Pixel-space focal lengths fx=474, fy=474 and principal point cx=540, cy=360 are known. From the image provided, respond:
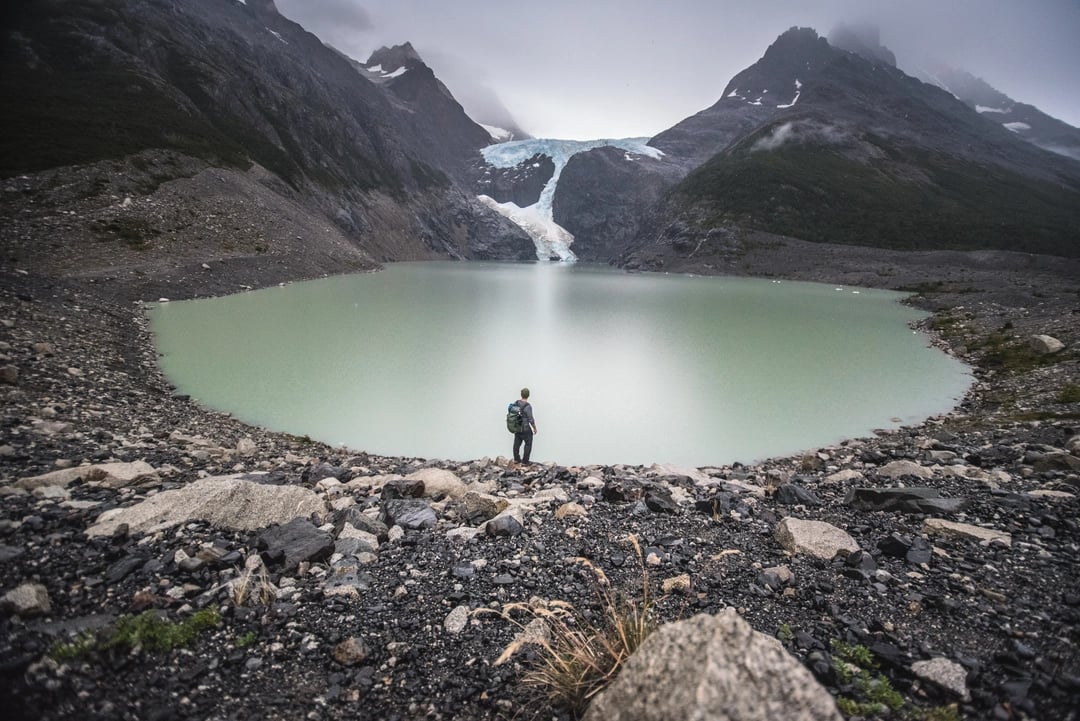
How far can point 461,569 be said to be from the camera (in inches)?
238

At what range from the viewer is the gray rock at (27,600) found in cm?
419

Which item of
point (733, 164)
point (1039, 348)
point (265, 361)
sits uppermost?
→ point (733, 164)

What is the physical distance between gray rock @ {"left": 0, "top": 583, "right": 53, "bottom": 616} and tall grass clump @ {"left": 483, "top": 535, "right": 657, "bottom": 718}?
4.17 meters

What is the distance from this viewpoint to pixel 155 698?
146 inches

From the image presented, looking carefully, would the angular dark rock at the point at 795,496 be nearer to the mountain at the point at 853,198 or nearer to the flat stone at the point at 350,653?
the flat stone at the point at 350,653

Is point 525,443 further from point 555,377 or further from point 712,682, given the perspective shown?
point 712,682

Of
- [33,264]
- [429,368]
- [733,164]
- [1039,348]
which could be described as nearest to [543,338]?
[429,368]

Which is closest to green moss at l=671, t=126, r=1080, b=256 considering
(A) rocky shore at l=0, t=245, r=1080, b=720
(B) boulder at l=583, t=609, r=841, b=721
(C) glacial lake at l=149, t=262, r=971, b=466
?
(C) glacial lake at l=149, t=262, r=971, b=466

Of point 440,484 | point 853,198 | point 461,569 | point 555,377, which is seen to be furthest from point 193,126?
point 853,198

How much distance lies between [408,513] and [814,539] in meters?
6.06

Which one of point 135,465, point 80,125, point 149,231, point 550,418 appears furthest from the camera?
point 80,125

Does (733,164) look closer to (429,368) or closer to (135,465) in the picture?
(429,368)

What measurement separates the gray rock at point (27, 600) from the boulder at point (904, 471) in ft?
42.7

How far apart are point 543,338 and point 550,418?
13.5 m
